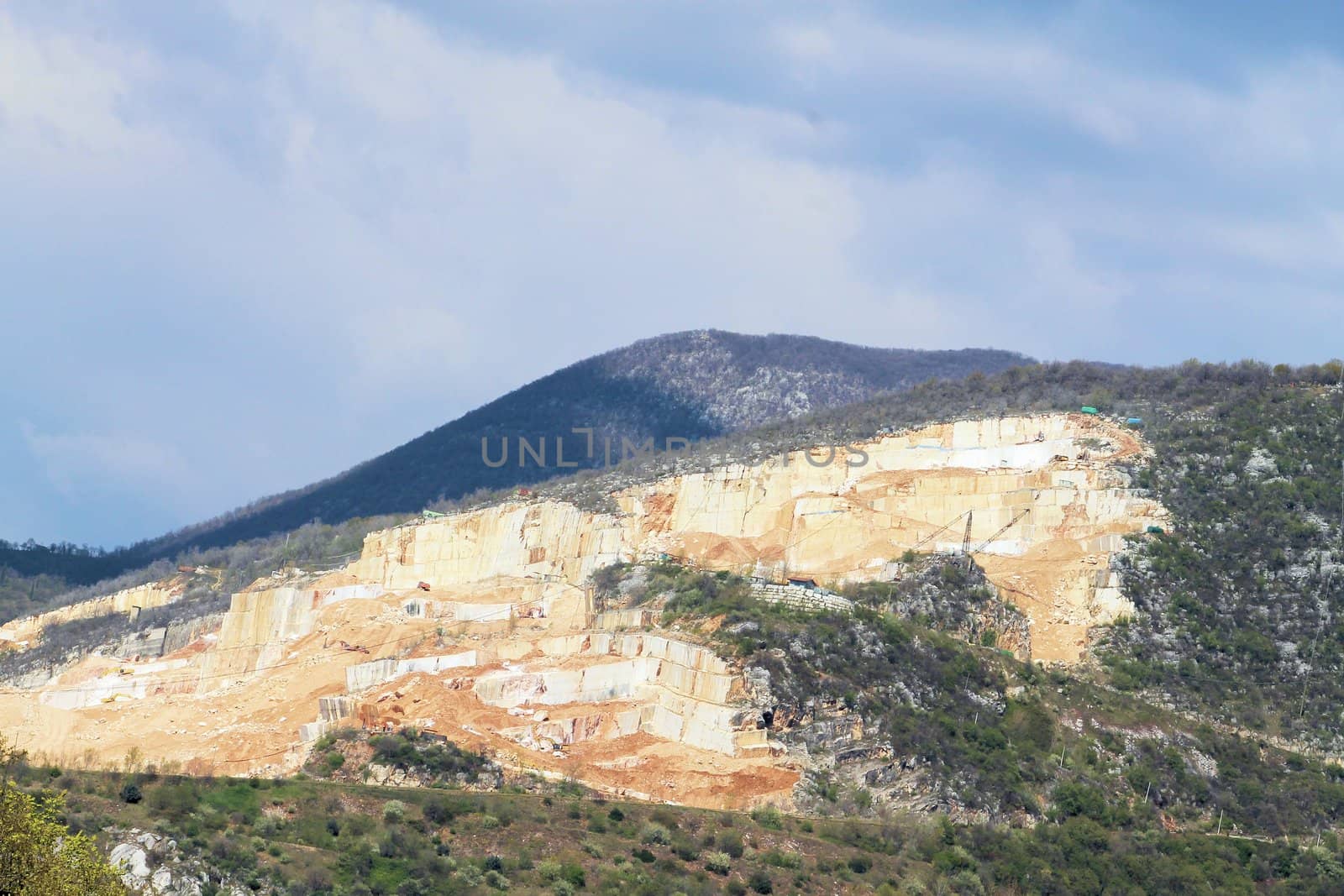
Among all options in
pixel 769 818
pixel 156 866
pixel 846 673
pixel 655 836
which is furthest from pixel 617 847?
pixel 156 866

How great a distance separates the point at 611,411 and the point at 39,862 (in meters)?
101

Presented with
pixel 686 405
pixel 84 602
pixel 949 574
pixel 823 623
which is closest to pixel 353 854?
pixel 823 623

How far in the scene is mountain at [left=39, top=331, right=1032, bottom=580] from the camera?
121m

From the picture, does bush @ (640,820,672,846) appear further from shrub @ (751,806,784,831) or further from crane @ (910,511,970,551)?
crane @ (910,511,970,551)

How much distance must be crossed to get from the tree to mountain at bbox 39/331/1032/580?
86482mm

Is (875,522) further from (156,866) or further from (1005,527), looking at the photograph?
(156,866)

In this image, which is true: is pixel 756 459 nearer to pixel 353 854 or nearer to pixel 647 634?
pixel 647 634

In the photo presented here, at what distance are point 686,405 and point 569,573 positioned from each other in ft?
172

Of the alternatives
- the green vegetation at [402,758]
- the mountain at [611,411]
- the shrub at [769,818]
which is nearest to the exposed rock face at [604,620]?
the green vegetation at [402,758]

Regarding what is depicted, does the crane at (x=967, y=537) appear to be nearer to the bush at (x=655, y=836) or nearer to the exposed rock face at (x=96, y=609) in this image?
the bush at (x=655, y=836)

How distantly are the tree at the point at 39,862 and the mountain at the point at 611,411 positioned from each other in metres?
86.5

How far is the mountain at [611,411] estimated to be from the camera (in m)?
121

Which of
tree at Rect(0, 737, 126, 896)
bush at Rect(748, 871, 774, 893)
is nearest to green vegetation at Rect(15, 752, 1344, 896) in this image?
bush at Rect(748, 871, 774, 893)

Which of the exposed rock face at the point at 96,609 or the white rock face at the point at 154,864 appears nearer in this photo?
the white rock face at the point at 154,864
